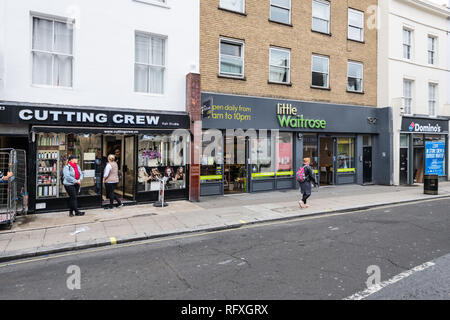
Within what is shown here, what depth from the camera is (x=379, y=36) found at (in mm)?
17562

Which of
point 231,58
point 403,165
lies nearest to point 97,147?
point 231,58

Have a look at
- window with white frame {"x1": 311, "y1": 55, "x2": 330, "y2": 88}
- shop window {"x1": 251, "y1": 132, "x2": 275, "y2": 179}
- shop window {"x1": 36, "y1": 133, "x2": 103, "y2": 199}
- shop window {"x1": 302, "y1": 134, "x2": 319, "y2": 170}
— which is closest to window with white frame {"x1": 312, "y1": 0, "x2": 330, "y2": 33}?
window with white frame {"x1": 311, "y1": 55, "x2": 330, "y2": 88}

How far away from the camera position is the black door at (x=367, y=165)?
687 inches

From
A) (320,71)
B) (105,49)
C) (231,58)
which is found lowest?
(105,49)

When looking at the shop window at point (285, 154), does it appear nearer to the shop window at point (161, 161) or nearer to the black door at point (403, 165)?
the shop window at point (161, 161)

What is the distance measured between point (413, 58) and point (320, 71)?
7.27m

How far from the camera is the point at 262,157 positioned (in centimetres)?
1412

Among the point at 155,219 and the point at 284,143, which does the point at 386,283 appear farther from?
the point at 284,143

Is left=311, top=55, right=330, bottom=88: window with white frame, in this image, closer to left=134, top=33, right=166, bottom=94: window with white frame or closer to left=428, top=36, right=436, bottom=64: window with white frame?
left=134, top=33, right=166, bottom=94: window with white frame

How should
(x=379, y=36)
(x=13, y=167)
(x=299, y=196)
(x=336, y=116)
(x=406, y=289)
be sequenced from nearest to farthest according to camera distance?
(x=406, y=289)
(x=13, y=167)
(x=299, y=196)
(x=336, y=116)
(x=379, y=36)

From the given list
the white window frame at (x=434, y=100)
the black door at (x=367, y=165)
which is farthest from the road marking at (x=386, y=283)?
the white window frame at (x=434, y=100)

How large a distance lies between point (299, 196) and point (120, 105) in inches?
316
